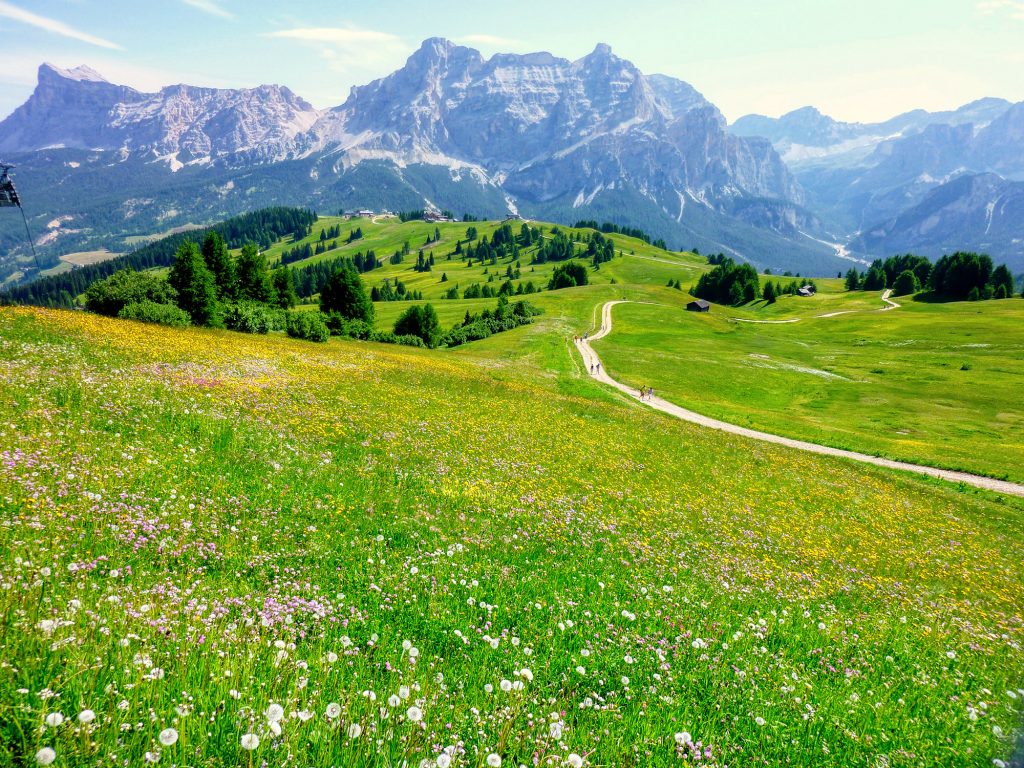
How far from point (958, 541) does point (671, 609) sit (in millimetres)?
21504

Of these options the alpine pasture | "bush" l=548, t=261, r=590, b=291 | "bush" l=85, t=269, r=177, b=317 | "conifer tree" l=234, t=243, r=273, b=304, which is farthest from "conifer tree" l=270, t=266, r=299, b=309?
"bush" l=548, t=261, r=590, b=291

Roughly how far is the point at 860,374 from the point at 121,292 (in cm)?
9372

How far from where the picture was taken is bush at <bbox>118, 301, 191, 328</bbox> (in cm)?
3394

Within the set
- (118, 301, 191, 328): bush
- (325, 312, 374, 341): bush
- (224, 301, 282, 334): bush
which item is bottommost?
(325, 312, 374, 341): bush

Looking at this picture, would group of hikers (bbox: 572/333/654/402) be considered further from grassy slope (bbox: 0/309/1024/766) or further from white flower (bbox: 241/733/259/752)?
white flower (bbox: 241/733/259/752)

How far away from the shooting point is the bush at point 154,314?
33938mm

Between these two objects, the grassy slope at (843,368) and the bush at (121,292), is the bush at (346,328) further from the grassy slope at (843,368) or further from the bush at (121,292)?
the bush at (121,292)

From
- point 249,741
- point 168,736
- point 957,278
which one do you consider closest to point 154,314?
point 168,736

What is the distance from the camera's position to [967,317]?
110562 millimetres

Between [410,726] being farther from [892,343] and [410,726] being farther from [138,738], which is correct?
[892,343]

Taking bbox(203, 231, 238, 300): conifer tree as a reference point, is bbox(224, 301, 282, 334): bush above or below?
below

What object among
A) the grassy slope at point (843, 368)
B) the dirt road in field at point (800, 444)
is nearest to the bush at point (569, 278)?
the grassy slope at point (843, 368)

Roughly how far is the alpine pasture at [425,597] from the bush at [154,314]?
1173 cm

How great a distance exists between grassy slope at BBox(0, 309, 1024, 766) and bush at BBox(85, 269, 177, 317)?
51.2ft
